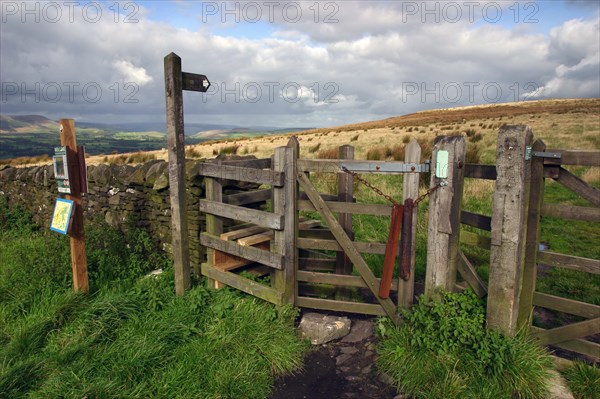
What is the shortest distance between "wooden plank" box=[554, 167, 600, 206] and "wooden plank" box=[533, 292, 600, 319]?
37.9 inches

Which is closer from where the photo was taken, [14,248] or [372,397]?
[372,397]

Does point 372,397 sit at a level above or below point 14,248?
below

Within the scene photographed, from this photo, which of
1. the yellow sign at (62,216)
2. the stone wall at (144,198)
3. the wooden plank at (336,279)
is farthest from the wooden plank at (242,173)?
the yellow sign at (62,216)

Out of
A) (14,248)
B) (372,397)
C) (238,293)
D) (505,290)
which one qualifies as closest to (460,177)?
(505,290)

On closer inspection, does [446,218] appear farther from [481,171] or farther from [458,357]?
[458,357]

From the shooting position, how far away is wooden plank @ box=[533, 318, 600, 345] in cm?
365

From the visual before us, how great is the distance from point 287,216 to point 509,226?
2.32 meters

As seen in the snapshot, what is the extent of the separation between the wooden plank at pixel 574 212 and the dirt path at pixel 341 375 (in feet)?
7.24

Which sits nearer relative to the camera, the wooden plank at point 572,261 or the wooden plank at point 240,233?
the wooden plank at point 572,261

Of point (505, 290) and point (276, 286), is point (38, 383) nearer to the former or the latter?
point (276, 286)

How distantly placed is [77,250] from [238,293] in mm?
2126

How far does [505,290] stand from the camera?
150 inches

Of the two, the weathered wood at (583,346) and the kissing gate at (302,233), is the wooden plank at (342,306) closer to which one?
the kissing gate at (302,233)

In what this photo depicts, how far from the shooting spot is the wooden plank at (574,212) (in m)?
3.49
